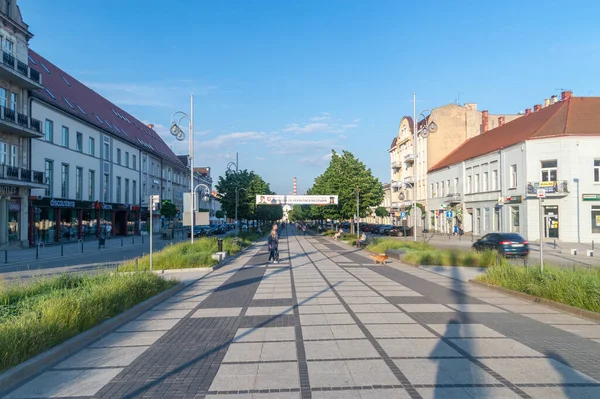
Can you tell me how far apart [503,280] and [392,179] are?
2746 inches

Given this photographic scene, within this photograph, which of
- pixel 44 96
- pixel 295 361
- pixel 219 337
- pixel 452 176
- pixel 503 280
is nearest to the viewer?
pixel 295 361

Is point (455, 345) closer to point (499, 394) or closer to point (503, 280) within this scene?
point (499, 394)

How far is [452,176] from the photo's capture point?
56500 millimetres

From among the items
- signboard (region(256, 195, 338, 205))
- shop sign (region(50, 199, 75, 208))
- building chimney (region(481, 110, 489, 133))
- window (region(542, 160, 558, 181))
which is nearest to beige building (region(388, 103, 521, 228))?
building chimney (region(481, 110, 489, 133))

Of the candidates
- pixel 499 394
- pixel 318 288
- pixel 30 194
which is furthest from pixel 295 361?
pixel 30 194

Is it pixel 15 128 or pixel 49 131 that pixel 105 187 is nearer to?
pixel 49 131

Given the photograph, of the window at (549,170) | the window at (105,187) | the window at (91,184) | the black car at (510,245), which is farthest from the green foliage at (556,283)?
the window at (105,187)

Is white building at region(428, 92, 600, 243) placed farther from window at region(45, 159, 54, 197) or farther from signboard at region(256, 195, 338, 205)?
window at region(45, 159, 54, 197)

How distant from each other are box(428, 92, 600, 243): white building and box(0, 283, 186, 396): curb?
35333 millimetres

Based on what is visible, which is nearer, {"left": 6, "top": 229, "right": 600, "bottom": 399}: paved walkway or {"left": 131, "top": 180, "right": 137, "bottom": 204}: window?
{"left": 6, "top": 229, "right": 600, "bottom": 399}: paved walkway

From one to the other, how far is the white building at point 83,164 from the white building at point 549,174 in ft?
129

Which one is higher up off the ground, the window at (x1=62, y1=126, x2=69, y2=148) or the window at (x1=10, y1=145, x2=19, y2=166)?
the window at (x1=62, y1=126, x2=69, y2=148)

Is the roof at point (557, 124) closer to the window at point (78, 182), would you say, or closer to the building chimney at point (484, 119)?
the building chimney at point (484, 119)

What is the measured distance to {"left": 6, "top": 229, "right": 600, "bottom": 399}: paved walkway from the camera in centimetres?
544
